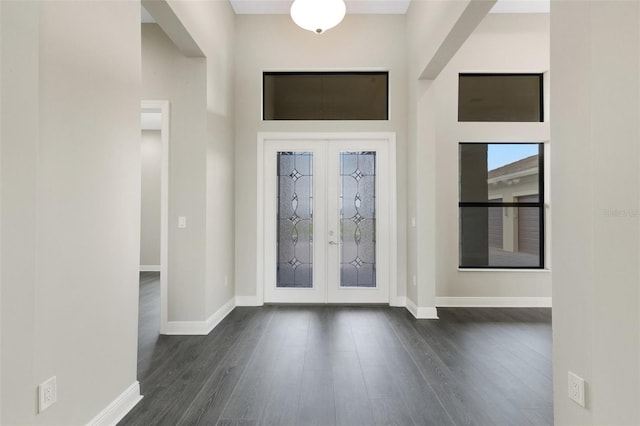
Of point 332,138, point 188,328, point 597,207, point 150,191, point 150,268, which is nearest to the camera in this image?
point 597,207

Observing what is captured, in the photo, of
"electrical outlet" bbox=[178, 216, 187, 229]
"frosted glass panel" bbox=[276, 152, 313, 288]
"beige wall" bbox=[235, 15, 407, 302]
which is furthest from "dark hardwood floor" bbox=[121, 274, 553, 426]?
"beige wall" bbox=[235, 15, 407, 302]

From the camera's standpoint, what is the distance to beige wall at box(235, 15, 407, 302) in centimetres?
455

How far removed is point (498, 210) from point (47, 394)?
15.8 feet

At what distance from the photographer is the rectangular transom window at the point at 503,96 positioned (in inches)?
182

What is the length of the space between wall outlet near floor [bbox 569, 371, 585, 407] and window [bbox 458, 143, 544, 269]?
3.08 m

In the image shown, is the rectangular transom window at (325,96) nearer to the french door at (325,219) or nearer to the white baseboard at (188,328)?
the french door at (325,219)

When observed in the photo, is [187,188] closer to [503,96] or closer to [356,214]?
[356,214]

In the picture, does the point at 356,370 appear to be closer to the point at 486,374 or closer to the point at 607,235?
the point at 486,374

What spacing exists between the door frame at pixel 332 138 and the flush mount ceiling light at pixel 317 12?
1.33 m

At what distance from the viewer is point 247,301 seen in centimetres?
452

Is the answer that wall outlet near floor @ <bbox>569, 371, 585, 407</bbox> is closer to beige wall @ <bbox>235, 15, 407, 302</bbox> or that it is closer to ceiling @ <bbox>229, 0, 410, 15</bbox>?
beige wall @ <bbox>235, 15, 407, 302</bbox>

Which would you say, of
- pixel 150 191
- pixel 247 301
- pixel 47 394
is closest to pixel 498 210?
pixel 247 301

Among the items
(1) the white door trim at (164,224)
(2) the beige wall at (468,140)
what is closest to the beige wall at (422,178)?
(2) the beige wall at (468,140)

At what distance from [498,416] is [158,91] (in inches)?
159
